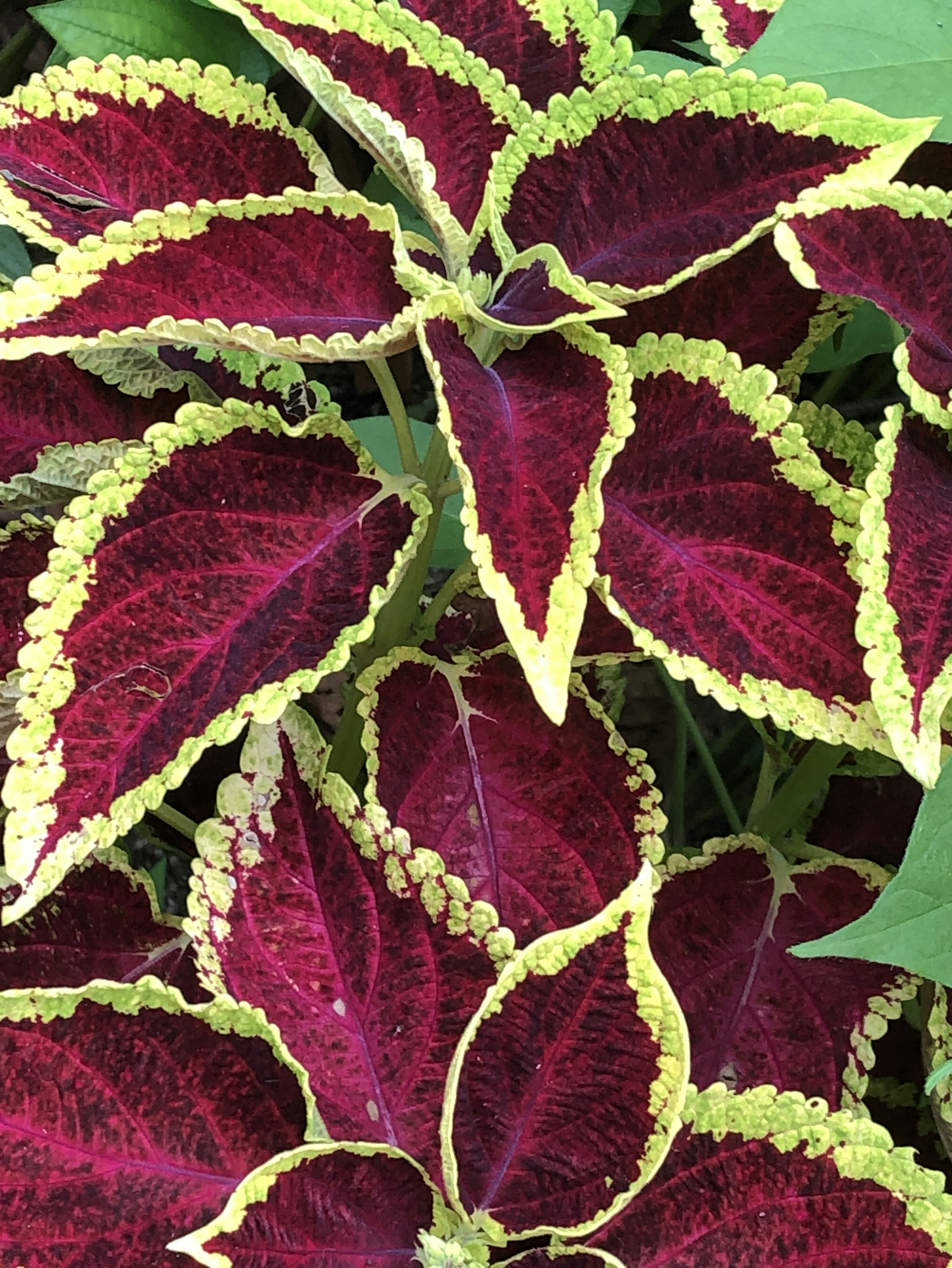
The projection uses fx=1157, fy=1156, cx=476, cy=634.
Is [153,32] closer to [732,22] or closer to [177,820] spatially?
[732,22]

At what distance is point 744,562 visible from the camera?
482 mm

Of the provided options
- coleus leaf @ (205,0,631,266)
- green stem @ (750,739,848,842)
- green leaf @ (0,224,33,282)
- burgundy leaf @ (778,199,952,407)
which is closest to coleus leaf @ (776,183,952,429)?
burgundy leaf @ (778,199,952,407)

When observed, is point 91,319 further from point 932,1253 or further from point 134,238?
point 932,1253

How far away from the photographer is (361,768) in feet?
2.28

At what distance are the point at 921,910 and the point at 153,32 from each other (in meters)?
0.76

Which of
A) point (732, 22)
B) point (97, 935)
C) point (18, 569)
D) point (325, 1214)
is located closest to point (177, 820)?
point (97, 935)

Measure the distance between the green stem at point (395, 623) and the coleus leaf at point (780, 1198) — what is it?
0.81ft

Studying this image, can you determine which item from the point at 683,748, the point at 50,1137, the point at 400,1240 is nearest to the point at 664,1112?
the point at 400,1240

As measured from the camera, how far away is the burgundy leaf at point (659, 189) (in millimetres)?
460

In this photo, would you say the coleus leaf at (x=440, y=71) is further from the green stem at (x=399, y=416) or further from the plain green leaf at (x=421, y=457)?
the plain green leaf at (x=421, y=457)

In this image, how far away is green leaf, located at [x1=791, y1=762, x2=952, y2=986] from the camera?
455 mm

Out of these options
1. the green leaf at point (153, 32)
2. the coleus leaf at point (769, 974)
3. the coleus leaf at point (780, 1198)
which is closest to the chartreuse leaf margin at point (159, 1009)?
the coleus leaf at point (780, 1198)

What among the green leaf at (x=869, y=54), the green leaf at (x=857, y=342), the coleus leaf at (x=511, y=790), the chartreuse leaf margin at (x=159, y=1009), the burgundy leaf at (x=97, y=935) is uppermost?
the green leaf at (x=869, y=54)

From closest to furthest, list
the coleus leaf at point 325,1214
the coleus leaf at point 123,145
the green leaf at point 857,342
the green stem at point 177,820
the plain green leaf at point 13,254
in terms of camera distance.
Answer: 1. the coleus leaf at point 325,1214
2. the coleus leaf at point 123,145
3. the green stem at point 177,820
4. the green leaf at point 857,342
5. the plain green leaf at point 13,254
